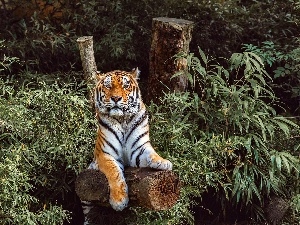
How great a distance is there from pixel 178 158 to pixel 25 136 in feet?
4.13

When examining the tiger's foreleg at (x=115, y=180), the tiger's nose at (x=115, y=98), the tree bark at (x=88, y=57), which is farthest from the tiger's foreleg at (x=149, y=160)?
the tree bark at (x=88, y=57)

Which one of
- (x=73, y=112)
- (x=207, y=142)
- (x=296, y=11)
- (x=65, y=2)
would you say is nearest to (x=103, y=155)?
(x=73, y=112)

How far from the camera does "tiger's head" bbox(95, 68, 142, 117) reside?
489 centimetres

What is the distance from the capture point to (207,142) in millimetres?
6191

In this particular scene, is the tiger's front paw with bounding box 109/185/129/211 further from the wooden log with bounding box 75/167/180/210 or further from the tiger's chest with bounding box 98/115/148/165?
the tiger's chest with bounding box 98/115/148/165

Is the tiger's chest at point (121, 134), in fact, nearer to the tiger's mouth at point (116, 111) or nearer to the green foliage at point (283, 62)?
the tiger's mouth at point (116, 111)

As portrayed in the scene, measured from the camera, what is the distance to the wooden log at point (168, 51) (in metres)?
6.58

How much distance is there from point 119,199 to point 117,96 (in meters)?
0.71

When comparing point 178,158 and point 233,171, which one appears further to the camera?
point 233,171

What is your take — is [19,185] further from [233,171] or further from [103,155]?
[233,171]

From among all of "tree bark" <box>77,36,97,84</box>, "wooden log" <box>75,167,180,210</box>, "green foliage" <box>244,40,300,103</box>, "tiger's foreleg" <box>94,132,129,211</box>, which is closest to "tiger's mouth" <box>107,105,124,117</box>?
"tiger's foreleg" <box>94,132,129,211</box>

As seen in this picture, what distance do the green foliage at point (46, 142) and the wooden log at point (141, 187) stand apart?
1.44 ft

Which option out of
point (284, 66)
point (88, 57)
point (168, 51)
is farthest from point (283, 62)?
point (88, 57)

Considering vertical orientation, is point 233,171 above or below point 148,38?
below
